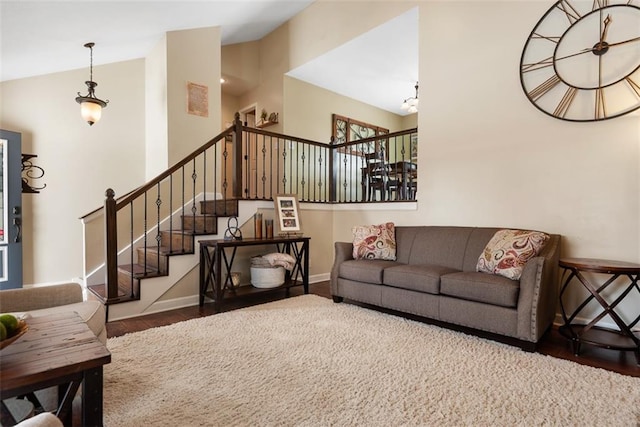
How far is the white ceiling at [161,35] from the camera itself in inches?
128

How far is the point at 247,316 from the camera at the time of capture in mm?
3207

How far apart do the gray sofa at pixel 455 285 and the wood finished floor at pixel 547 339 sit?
162 mm

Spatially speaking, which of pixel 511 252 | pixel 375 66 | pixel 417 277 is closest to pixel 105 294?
pixel 417 277

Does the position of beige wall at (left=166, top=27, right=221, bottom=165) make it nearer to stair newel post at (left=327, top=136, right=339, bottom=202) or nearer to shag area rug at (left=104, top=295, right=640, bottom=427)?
stair newel post at (left=327, top=136, right=339, bottom=202)

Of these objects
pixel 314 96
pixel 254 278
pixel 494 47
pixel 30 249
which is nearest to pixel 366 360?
pixel 254 278

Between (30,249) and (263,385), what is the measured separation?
4.21 metres

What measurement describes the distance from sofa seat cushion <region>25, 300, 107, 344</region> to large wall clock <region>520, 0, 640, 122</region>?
400cm

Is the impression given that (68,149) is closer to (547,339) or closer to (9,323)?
(9,323)

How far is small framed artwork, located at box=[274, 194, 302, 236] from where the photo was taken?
4259mm

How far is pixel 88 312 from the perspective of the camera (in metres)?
1.96

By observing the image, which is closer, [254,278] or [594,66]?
[594,66]

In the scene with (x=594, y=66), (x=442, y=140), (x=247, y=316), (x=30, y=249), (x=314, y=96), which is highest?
(x=314, y=96)

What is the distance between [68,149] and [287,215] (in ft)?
10.4

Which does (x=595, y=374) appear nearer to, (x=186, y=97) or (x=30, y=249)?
(x=186, y=97)
